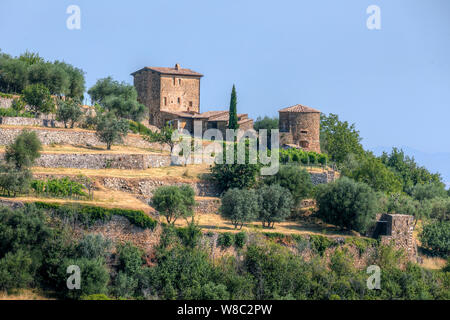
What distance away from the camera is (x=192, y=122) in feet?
184

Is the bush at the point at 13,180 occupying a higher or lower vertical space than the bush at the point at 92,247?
higher

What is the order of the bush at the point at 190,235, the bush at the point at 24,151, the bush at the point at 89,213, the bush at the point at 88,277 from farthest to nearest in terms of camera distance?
1. the bush at the point at 24,151
2. the bush at the point at 190,235
3. the bush at the point at 89,213
4. the bush at the point at 88,277

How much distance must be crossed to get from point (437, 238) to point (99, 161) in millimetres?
19688

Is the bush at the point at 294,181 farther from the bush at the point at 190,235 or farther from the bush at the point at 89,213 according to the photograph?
the bush at the point at 89,213

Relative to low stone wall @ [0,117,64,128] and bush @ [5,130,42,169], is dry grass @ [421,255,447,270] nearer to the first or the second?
bush @ [5,130,42,169]

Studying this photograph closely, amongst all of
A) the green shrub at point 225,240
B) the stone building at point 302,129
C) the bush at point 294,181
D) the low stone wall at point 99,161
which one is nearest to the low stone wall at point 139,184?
the low stone wall at point 99,161

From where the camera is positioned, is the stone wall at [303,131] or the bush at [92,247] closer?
the bush at [92,247]

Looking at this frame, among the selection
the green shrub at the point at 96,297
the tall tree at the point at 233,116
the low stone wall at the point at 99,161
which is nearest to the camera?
the green shrub at the point at 96,297

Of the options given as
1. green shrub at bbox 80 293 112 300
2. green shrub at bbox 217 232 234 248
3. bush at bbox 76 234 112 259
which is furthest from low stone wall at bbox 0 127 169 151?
green shrub at bbox 80 293 112 300

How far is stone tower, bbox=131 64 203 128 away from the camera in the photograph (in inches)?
2350

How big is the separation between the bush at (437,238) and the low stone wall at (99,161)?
1631 cm

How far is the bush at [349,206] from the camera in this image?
34906 millimetres

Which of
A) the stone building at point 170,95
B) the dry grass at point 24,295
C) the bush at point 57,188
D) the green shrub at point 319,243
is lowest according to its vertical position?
the dry grass at point 24,295
